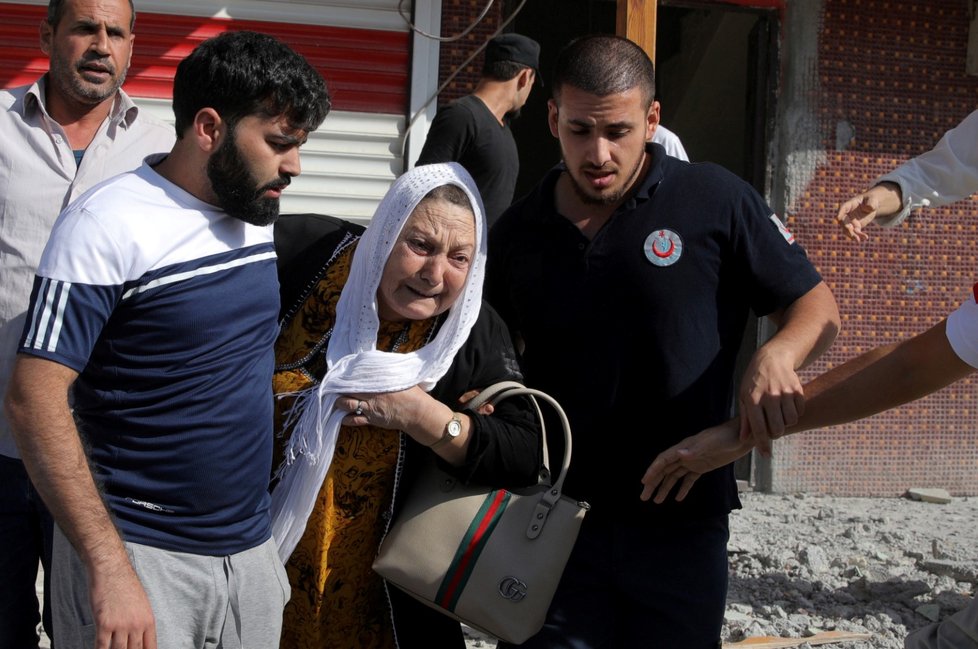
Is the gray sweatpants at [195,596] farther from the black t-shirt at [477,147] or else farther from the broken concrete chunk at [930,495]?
the broken concrete chunk at [930,495]

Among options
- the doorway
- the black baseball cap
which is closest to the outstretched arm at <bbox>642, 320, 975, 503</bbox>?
the black baseball cap

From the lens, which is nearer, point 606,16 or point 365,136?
point 365,136

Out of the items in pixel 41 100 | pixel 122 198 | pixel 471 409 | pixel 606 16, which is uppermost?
pixel 606 16

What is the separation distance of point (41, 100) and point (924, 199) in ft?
8.61

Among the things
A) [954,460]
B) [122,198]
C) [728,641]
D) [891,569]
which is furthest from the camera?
[954,460]

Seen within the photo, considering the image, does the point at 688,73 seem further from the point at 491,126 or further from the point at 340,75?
the point at 491,126

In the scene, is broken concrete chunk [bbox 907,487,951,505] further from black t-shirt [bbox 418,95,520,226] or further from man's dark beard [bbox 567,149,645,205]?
man's dark beard [bbox 567,149,645,205]

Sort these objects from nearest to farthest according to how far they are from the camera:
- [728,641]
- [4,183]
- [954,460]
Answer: [4,183], [728,641], [954,460]

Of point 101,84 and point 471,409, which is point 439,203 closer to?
point 471,409

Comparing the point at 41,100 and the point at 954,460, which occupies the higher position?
the point at 41,100

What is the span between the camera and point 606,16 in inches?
415

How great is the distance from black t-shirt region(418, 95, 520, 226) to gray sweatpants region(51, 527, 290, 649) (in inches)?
101

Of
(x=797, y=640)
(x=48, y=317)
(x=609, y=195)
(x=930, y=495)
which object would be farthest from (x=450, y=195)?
(x=930, y=495)

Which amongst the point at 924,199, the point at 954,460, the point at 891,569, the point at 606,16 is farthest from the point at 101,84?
the point at 606,16
